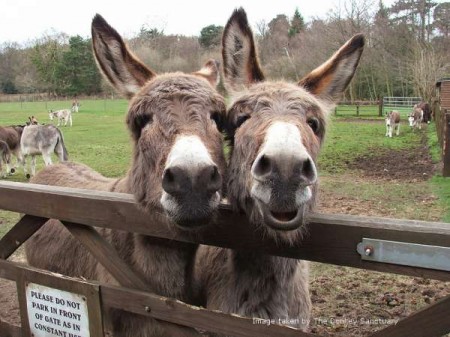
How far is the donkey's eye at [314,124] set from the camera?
2383 millimetres

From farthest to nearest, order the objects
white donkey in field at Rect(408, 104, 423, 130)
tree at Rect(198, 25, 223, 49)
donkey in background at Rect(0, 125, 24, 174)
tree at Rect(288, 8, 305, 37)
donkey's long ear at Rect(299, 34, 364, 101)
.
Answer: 1. tree at Rect(288, 8, 305, 37)
2. white donkey in field at Rect(408, 104, 423, 130)
3. tree at Rect(198, 25, 223, 49)
4. donkey in background at Rect(0, 125, 24, 174)
5. donkey's long ear at Rect(299, 34, 364, 101)

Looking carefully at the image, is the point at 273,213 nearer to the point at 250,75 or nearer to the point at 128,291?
the point at 128,291

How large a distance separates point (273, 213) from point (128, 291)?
1.16 metres

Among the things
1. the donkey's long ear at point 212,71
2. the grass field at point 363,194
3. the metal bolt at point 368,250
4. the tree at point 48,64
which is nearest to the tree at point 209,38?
the grass field at point 363,194

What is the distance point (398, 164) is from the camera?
14.1 m

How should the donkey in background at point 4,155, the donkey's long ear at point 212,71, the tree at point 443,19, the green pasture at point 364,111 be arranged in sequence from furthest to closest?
the tree at point 443,19 < the green pasture at point 364,111 < the donkey in background at point 4,155 < the donkey's long ear at point 212,71

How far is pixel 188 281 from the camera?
289 cm

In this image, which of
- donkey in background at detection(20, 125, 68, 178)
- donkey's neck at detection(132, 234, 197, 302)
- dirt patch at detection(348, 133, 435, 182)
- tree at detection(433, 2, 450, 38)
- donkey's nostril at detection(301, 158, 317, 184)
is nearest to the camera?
donkey's nostril at detection(301, 158, 317, 184)

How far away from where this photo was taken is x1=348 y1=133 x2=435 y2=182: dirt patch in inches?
486

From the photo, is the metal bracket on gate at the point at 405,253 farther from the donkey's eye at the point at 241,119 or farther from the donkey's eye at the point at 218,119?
the donkey's eye at the point at 218,119

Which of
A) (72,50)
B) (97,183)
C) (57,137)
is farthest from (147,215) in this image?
(72,50)

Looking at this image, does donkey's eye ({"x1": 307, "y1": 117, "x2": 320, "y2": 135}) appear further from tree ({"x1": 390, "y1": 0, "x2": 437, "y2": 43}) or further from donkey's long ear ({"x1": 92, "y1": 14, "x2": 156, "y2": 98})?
tree ({"x1": 390, "y1": 0, "x2": 437, "y2": 43})

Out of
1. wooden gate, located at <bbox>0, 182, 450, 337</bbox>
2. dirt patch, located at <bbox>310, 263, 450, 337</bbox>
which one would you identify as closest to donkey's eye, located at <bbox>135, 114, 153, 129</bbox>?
wooden gate, located at <bbox>0, 182, 450, 337</bbox>

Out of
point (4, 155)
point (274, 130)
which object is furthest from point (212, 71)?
point (4, 155)
